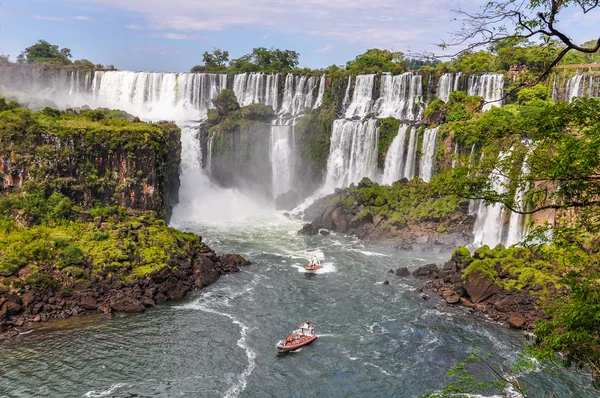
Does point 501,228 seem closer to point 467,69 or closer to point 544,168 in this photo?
point 467,69

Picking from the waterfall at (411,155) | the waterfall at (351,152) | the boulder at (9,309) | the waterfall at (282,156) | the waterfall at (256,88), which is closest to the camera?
the boulder at (9,309)

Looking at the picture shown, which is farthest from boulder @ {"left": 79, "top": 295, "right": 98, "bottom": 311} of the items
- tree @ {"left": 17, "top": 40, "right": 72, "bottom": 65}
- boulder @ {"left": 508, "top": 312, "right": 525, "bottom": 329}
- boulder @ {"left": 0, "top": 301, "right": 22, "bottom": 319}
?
tree @ {"left": 17, "top": 40, "right": 72, "bottom": 65}

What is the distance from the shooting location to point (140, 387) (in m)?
22.0

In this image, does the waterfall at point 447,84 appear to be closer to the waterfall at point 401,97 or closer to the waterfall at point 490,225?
the waterfall at point 401,97

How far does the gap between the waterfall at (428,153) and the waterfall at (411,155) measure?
844 mm

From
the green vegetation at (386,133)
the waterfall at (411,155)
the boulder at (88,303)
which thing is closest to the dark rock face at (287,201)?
the green vegetation at (386,133)

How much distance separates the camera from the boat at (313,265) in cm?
3662

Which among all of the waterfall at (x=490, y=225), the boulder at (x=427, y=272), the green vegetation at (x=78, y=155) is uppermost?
the green vegetation at (x=78, y=155)

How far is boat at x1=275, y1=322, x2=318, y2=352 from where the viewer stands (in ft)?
82.7

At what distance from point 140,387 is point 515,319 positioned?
63.6 ft

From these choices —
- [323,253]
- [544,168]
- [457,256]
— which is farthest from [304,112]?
[544,168]

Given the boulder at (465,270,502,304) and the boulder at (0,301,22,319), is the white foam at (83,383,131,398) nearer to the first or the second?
Result: the boulder at (0,301,22,319)

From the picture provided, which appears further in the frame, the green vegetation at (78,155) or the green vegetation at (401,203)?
the green vegetation at (401,203)

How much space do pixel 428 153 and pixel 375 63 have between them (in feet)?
83.8
